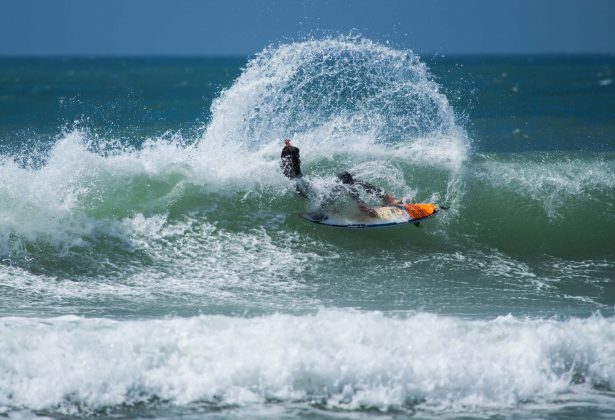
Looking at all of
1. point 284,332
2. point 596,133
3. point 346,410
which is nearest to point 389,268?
point 284,332

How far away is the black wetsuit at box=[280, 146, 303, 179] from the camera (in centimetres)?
1423

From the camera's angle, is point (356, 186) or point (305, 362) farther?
point (356, 186)

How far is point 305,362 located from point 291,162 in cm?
601

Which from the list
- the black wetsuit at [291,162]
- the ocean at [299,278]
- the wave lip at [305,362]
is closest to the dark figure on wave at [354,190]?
the black wetsuit at [291,162]

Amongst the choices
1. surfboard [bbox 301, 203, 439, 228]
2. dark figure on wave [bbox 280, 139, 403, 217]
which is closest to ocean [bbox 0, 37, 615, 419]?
surfboard [bbox 301, 203, 439, 228]

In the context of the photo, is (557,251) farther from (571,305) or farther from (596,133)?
(596,133)

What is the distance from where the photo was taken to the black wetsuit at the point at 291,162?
14234mm

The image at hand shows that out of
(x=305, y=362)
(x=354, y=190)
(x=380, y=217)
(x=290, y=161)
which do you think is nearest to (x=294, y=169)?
(x=290, y=161)

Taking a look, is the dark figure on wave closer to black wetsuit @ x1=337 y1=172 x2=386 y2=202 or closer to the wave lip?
black wetsuit @ x1=337 y1=172 x2=386 y2=202

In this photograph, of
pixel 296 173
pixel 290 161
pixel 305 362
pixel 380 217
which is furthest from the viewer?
pixel 296 173

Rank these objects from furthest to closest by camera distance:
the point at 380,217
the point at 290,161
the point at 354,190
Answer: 1. the point at 290,161
2. the point at 354,190
3. the point at 380,217

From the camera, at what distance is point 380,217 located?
13.6 meters

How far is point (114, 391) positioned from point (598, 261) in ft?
26.5

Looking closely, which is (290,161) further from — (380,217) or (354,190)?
(380,217)
